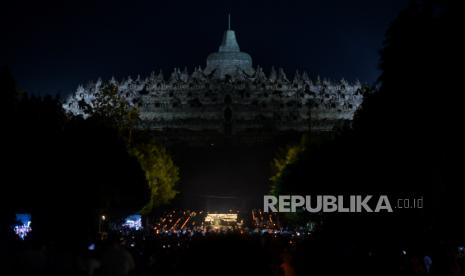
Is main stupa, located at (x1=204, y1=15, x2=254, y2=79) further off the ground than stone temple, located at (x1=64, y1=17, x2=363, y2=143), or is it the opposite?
main stupa, located at (x1=204, y1=15, x2=254, y2=79)

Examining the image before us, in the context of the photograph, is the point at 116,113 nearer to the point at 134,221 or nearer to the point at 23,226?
the point at 134,221

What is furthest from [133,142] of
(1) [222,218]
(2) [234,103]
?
(2) [234,103]

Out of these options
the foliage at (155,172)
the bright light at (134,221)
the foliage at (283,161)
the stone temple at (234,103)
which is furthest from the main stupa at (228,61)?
the bright light at (134,221)

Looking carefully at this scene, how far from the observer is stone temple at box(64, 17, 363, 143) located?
4870 inches

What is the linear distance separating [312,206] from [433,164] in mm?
23696

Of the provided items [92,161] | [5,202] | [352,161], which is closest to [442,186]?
[352,161]

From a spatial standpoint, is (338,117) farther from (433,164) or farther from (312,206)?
(433,164)

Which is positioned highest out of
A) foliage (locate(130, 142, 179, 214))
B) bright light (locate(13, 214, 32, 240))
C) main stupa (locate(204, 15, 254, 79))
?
main stupa (locate(204, 15, 254, 79))

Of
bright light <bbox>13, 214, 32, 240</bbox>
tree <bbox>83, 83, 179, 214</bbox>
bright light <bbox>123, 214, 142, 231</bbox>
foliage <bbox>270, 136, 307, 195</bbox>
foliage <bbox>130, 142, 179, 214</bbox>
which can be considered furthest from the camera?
foliage <bbox>270, 136, 307, 195</bbox>

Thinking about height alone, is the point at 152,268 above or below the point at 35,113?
below

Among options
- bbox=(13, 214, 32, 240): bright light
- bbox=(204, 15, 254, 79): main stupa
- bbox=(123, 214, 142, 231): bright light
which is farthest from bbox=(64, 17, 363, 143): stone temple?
bbox=(13, 214, 32, 240): bright light

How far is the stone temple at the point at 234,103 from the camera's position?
124m

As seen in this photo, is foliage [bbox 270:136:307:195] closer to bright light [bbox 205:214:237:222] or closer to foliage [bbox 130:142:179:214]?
bright light [bbox 205:214:237:222]

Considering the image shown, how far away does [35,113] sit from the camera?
3606 cm
